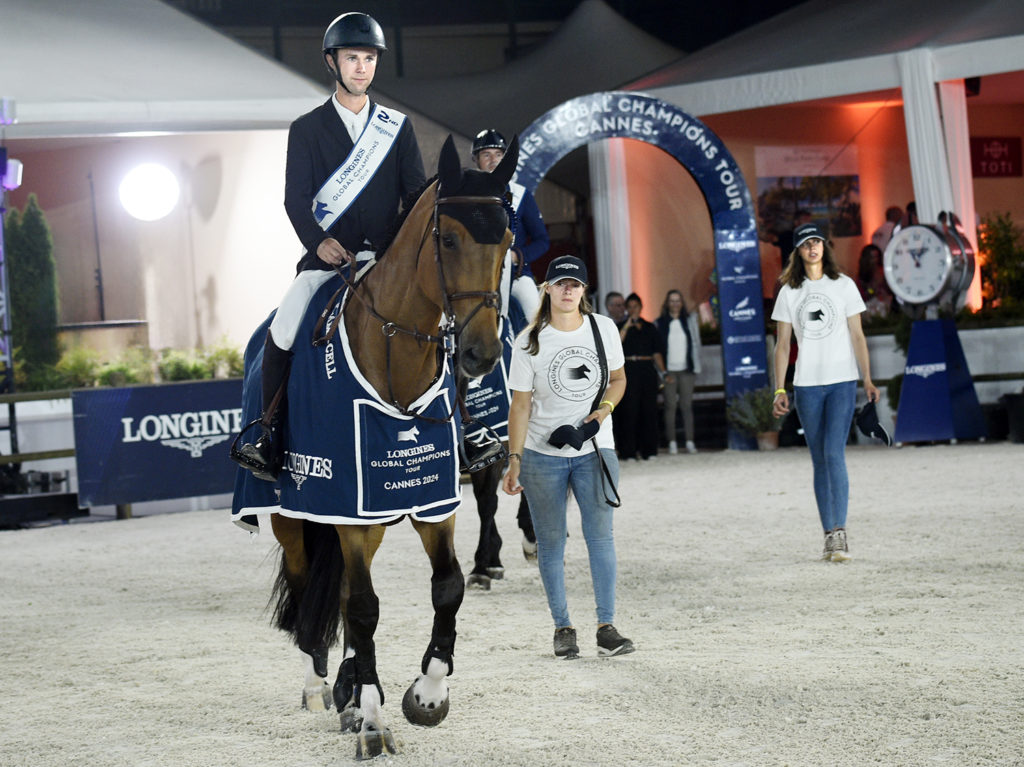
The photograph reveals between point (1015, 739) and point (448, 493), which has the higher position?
point (448, 493)

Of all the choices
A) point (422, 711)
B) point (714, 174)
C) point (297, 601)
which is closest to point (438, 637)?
point (422, 711)

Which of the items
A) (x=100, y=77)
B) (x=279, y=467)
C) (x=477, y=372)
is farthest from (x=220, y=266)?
(x=477, y=372)

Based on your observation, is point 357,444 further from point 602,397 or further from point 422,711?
point 602,397

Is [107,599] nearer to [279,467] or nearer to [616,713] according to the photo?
[279,467]

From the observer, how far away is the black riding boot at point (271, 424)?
4527 millimetres

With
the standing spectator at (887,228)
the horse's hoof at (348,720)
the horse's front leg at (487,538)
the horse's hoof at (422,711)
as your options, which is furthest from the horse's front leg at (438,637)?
the standing spectator at (887,228)

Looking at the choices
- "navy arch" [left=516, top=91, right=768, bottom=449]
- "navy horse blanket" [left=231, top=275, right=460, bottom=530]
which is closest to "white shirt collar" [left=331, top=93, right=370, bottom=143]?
"navy horse blanket" [left=231, top=275, right=460, bottom=530]

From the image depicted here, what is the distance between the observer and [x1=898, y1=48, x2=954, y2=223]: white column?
585 inches

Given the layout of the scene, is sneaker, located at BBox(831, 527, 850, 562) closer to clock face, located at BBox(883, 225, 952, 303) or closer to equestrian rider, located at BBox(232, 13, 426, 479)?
equestrian rider, located at BBox(232, 13, 426, 479)

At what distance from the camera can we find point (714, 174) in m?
14.9

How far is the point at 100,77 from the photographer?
13.5 m

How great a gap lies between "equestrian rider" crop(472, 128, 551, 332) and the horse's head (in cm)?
258

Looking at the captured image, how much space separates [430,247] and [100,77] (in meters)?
10.7

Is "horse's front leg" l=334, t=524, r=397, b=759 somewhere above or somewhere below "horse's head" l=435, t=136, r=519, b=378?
below
